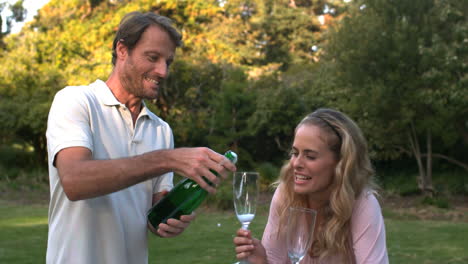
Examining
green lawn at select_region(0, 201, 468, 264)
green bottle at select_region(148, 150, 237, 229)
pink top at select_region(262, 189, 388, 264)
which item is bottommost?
green lawn at select_region(0, 201, 468, 264)

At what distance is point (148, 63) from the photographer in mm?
2512

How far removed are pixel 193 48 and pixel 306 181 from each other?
59.9ft

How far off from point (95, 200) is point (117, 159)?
42cm

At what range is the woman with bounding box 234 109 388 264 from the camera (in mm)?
A: 2721

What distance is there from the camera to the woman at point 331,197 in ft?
8.93

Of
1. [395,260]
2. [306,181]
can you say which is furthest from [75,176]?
[395,260]

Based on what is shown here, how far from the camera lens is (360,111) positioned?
609 inches

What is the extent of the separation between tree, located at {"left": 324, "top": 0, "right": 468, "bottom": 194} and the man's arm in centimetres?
1215

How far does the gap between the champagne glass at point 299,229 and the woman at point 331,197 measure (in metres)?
0.34

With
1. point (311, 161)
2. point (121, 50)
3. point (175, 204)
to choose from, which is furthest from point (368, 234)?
point (121, 50)

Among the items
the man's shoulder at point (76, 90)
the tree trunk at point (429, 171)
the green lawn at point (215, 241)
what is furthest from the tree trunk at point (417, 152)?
the man's shoulder at point (76, 90)

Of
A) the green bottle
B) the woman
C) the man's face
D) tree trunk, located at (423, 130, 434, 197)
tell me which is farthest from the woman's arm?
tree trunk, located at (423, 130, 434, 197)

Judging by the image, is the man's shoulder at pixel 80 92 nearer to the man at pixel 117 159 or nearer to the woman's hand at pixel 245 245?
the man at pixel 117 159

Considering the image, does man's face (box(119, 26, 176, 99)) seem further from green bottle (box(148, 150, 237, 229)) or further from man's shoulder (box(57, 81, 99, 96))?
green bottle (box(148, 150, 237, 229))
